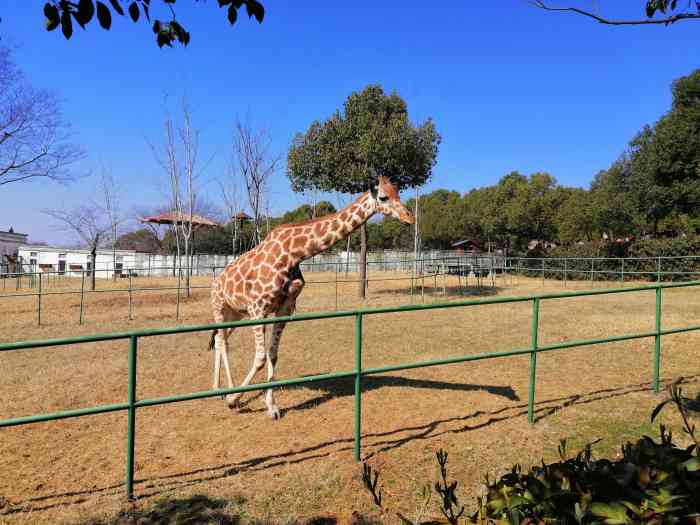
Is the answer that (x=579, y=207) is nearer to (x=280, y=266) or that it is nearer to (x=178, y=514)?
(x=280, y=266)

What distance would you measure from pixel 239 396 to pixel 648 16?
511cm

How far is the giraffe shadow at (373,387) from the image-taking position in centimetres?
553

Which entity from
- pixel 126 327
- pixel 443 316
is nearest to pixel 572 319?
pixel 443 316

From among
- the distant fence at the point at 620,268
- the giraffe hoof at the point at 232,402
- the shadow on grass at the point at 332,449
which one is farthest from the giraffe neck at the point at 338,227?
the distant fence at the point at 620,268

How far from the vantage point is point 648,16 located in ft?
13.3

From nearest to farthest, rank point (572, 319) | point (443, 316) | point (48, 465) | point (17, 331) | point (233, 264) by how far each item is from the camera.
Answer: point (48, 465)
point (233, 264)
point (17, 331)
point (572, 319)
point (443, 316)

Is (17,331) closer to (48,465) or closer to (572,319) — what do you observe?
(48,465)

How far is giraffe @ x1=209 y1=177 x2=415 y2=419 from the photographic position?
17.7ft

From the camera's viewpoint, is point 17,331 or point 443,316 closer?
point 17,331

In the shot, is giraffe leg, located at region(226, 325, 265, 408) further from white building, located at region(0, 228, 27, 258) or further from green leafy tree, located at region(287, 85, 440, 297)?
white building, located at region(0, 228, 27, 258)

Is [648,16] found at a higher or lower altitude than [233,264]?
higher

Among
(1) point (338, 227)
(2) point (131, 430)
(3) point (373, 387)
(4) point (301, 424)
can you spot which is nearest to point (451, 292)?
(3) point (373, 387)

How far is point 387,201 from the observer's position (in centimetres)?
545

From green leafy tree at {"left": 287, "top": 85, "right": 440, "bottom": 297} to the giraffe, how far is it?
30.4 ft
